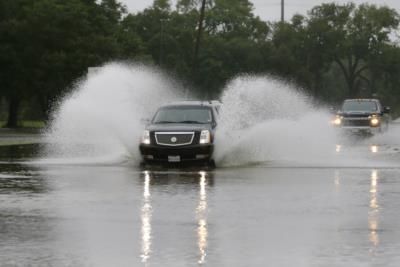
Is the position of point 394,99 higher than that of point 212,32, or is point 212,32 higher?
point 212,32

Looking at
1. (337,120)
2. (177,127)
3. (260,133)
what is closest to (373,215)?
(177,127)

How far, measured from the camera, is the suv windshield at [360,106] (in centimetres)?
4694

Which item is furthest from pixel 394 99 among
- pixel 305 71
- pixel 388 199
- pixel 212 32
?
pixel 388 199

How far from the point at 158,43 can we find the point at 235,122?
292 ft

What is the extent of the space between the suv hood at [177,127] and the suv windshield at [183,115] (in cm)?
67

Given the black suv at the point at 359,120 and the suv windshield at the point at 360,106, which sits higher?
the suv windshield at the point at 360,106

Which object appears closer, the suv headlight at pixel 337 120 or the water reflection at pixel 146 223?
the water reflection at pixel 146 223

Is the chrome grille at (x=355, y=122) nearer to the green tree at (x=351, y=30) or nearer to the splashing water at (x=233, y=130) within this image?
the splashing water at (x=233, y=130)

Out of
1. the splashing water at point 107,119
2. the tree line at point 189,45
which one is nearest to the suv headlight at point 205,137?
the splashing water at point 107,119

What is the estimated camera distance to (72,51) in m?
70.0

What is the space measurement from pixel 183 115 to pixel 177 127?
1.68 meters

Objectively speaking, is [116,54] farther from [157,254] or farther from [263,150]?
[157,254]

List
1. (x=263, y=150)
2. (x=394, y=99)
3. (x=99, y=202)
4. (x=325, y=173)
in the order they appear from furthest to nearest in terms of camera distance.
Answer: (x=394, y=99)
(x=263, y=150)
(x=325, y=173)
(x=99, y=202)

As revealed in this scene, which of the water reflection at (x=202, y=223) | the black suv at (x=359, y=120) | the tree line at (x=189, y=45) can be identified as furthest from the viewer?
the tree line at (x=189, y=45)
